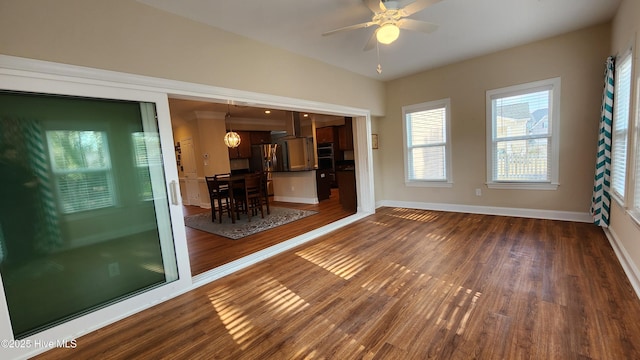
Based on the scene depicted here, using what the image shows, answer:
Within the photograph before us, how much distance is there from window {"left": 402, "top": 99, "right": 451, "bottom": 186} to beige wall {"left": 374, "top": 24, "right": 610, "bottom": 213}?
0.42 feet

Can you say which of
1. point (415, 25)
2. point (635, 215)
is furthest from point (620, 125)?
point (415, 25)

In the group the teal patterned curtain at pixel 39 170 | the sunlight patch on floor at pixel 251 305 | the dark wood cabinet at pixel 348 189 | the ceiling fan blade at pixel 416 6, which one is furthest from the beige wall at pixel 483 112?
the teal patterned curtain at pixel 39 170

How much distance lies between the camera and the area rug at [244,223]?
4.62 metres

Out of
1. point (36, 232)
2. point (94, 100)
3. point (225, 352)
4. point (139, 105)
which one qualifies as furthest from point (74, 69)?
point (225, 352)

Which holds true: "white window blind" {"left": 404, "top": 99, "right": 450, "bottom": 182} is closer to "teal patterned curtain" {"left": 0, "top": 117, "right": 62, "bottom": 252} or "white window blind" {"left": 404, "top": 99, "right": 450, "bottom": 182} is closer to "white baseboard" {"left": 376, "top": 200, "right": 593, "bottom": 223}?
"white baseboard" {"left": 376, "top": 200, "right": 593, "bottom": 223}

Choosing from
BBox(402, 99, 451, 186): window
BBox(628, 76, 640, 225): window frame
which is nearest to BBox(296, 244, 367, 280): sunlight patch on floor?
BBox(628, 76, 640, 225): window frame

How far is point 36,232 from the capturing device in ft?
6.32

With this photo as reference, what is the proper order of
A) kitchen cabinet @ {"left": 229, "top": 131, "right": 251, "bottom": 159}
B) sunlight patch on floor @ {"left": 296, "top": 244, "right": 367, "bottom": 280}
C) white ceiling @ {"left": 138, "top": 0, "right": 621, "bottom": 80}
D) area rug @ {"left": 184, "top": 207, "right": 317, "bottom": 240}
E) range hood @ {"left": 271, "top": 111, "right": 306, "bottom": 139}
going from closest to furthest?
1. white ceiling @ {"left": 138, "top": 0, "right": 621, "bottom": 80}
2. sunlight patch on floor @ {"left": 296, "top": 244, "right": 367, "bottom": 280}
3. area rug @ {"left": 184, "top": 207, "right": 317, "bottom": 240}
4. range hood @ {"left": 271, "top": 111, "right": 306, "bottom": 139}
5. kitchen cabinet @ {"left": 229, "top": 131, "right": 251, "bottom": 159}

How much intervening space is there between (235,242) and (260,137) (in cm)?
589

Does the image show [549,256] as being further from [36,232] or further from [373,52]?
[36,232]

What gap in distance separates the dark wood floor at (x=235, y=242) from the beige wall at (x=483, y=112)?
1704 mm

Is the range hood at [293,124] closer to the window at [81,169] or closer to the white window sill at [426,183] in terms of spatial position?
the white window sill at [426,183]

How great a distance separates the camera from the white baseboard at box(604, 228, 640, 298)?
7.09ft

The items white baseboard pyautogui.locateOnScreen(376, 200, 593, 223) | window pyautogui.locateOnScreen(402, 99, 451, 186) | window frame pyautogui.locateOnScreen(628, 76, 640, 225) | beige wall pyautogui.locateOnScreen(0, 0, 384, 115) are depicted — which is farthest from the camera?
window pyautogui.locateOnScreen(402, 99, 451, 186)
